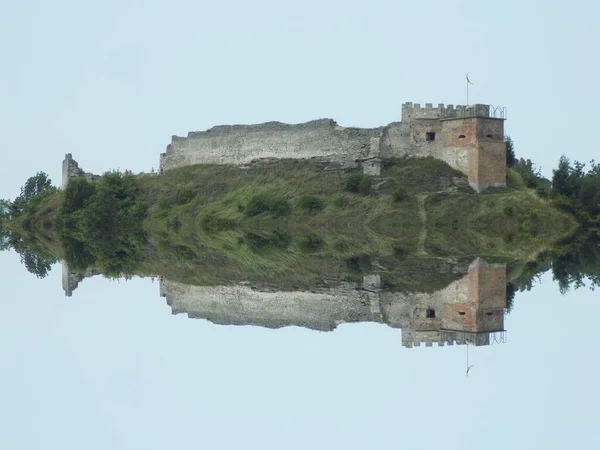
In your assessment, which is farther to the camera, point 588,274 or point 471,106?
point 471,106

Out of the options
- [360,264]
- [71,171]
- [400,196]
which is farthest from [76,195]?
[360,264]

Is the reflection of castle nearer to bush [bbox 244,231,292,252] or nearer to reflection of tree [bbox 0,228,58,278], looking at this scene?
A: bush [bbox 244,231,292,252]

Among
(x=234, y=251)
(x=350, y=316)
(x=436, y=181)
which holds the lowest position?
(x=350, y=316)

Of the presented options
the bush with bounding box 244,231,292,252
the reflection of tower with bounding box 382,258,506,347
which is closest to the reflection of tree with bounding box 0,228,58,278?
the bush with bounding box 244,231,292,252

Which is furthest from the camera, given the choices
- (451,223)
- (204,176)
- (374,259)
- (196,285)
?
(204,176)

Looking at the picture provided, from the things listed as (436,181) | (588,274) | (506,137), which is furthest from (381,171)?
(588,274)

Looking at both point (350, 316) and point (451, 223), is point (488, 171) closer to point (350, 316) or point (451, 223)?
point (451, 223)
